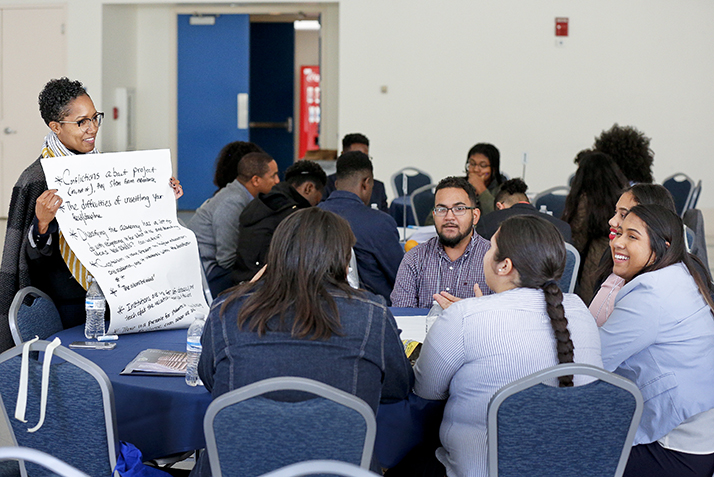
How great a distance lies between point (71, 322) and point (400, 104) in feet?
21.4

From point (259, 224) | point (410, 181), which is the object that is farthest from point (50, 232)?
point (410, 181)

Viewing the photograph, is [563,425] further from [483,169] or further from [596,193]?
[483,169]

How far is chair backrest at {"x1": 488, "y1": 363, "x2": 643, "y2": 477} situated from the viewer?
5.62 ft

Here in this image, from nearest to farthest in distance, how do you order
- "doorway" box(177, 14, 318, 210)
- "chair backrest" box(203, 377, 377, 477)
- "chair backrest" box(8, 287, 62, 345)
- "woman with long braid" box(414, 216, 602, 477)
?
"chair backrest" box(203, 377, 377, 477) < "woman with long braid" box(414, 216, 602, 477) < "chair backrest" box(8, 287, 62, 345) < "doorway" box(177, 14, 318, 210)

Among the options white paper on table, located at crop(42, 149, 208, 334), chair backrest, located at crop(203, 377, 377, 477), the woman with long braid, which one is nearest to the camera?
chair backrest, located at crop(203, 377, 377, 477)

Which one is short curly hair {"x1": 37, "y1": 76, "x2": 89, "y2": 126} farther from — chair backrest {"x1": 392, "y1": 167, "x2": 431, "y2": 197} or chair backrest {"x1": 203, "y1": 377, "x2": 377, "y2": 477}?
chair backrest {"x1": 392, "y1": 167, "x2": 431, "y2": 197}

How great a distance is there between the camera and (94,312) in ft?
8.31

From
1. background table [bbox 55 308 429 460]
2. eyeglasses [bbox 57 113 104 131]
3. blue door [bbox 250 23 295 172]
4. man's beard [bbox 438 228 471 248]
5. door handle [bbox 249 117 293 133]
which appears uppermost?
blue door [bbox 250 23 295 172]

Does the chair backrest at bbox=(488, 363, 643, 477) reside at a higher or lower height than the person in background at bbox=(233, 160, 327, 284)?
lower

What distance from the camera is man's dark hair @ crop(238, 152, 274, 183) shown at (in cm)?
443

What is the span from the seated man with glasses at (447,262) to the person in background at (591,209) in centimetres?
87

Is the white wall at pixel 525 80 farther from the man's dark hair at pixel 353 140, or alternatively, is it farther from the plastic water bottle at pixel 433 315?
the plastic water bottle at pixel 433 315

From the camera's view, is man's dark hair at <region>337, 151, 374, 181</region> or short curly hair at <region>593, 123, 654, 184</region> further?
short curly hair at <region>593, 123, 654, 184</region>

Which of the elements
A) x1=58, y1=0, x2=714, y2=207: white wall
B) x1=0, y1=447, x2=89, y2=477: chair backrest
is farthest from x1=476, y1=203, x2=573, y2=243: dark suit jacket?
x1=58, y1=0, x2=714, y2=207: white wall
